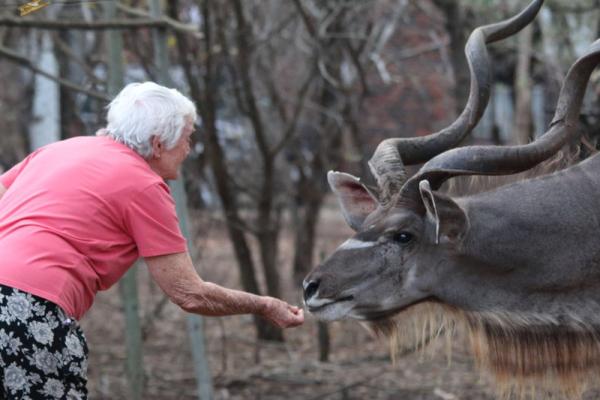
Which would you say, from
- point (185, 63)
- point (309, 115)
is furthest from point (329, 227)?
point (185, 63)

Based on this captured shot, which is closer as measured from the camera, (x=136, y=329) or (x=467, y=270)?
(x=467, y=270)

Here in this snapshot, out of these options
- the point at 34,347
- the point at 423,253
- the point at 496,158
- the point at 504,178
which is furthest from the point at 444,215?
the point at 34,347

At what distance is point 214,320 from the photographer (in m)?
12.7

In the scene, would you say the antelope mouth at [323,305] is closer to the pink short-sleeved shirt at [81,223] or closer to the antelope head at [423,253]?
the antelope head at [423,253]

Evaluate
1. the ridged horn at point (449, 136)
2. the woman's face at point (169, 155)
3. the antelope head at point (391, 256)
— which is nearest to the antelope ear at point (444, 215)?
the antelope head at point (391, 256)

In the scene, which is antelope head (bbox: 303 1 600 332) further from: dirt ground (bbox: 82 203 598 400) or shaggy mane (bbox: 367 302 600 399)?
dirt ground (bbox: 82 203 598 400)

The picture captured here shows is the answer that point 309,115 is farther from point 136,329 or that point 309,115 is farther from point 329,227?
point 329,227

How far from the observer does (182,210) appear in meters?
6.93

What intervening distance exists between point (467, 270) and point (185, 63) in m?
4.82

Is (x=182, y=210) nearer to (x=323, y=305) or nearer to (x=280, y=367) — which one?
(x=323, y=305)

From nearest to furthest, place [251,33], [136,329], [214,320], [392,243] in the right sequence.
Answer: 1. [392,243]
2. [136,329]
3. [251,33]
4. [214,320]

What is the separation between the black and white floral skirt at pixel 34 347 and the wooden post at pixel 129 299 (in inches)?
106

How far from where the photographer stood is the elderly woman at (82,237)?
14.3 ft

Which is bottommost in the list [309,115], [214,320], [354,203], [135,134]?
[214,320]
